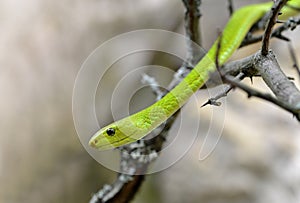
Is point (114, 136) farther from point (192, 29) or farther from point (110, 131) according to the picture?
point (192, 29)

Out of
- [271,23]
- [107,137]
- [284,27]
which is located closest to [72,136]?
[107,137]

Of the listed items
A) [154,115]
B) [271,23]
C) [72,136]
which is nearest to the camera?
[271,23]

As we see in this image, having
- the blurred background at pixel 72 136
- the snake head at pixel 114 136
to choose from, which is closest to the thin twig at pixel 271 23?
the snake head at pixel 114 136

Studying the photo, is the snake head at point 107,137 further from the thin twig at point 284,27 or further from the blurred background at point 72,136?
the blurred background at point 72,136

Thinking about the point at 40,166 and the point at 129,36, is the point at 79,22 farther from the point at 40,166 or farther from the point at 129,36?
the point at 40,166

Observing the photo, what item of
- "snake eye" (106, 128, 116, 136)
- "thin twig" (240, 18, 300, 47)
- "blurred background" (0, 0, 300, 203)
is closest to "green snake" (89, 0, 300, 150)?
"snake eye" (106, 128, 116, 136)

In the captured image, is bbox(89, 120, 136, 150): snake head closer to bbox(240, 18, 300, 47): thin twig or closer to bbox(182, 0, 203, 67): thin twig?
bbox(182, 0, 203, 67): thin twig

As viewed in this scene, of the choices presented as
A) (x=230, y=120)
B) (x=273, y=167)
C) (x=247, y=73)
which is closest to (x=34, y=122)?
(x=230, y=120)

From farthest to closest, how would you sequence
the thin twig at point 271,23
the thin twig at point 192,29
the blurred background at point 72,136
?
the blurred background at point 72,136
the thin twig at point 192,29
the thin twig at point 271,23

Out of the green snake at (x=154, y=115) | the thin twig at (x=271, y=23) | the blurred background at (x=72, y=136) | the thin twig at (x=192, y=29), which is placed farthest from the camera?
the blurred background at (x=72, y=136)
